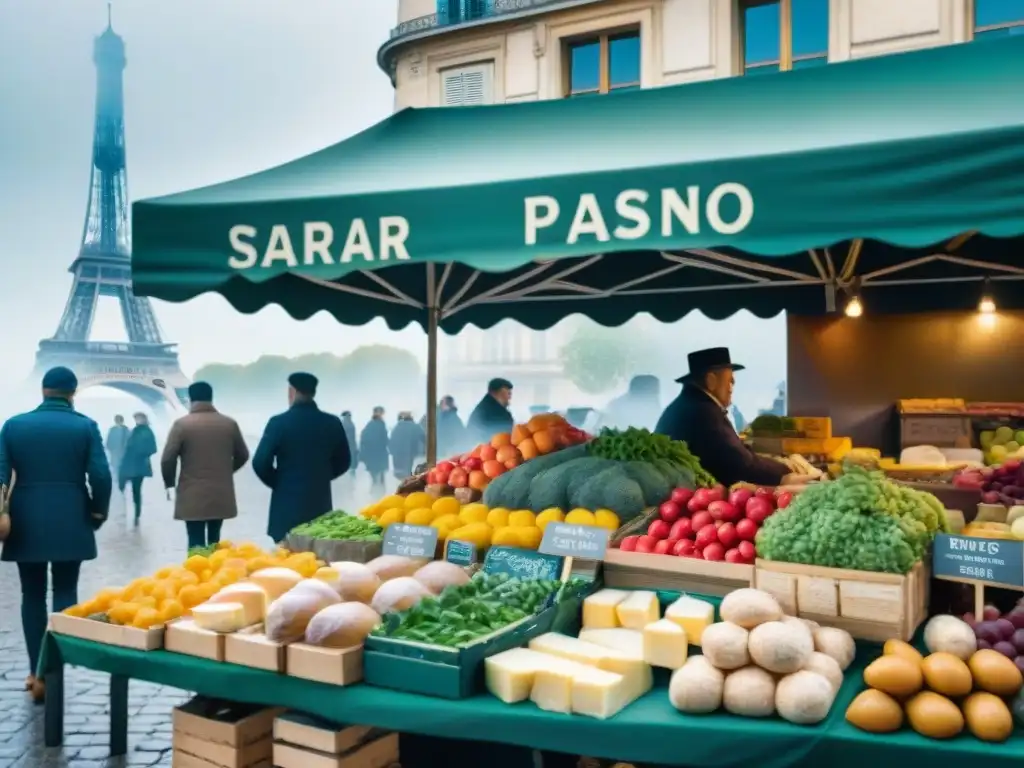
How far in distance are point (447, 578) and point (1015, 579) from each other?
1.97 meters

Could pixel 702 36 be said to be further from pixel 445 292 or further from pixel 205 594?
pixel 205 594

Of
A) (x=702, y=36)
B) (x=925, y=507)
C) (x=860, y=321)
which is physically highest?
(x=702, y=36)

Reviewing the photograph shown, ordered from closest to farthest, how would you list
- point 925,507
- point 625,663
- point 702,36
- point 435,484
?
1. point 625,663
2. point 925,507
3. point 435,484
4. point 702,36

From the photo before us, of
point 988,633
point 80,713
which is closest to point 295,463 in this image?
point 80,713

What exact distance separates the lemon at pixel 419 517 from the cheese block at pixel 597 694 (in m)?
1.66

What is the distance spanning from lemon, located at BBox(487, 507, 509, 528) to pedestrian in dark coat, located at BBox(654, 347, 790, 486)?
1.76 m

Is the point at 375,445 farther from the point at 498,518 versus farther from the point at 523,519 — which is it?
the point at 523,519

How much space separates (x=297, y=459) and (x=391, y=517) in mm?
2548

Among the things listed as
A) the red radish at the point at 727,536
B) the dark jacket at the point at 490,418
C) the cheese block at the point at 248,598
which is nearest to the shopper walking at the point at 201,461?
the dark jacket at the point at 490,418

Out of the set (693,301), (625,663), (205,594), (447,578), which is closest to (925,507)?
(625,663)

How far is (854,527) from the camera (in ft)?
9.71

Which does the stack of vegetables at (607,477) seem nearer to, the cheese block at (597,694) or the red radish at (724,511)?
the red radish at (724,511)

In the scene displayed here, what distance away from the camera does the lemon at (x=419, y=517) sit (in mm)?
4191

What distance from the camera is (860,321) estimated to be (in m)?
10.1
